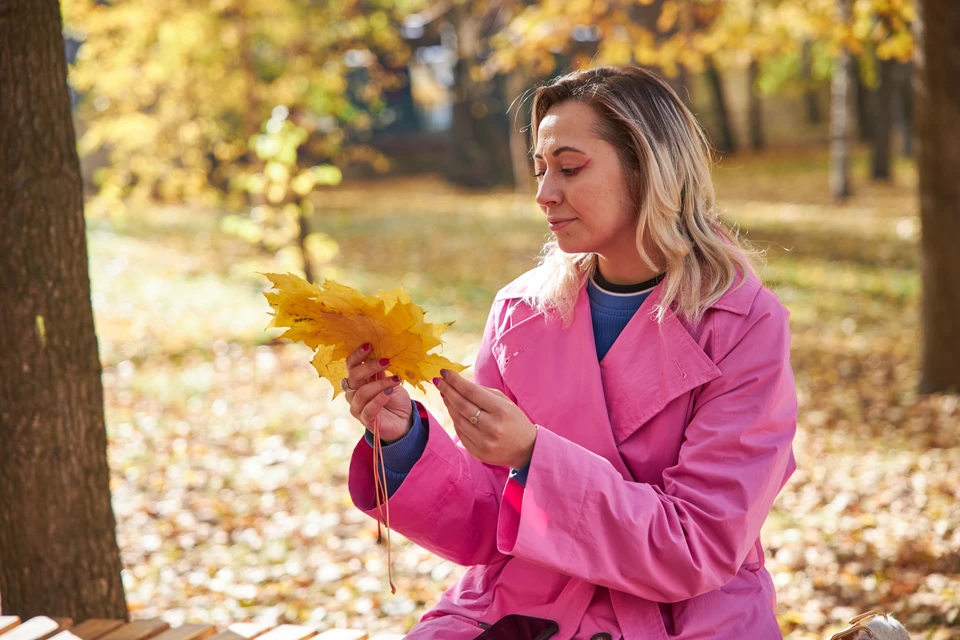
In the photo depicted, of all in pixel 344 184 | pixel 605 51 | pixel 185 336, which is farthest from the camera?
pixel 344 184

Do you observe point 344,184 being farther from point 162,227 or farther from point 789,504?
point 789,504

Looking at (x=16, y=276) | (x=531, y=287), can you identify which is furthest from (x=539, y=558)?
(x=16, y=276)

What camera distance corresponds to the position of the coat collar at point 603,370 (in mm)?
2387

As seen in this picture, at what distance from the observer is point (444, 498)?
2615mm

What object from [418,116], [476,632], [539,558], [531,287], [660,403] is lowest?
[476,632]

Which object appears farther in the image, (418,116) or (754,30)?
(418,116)

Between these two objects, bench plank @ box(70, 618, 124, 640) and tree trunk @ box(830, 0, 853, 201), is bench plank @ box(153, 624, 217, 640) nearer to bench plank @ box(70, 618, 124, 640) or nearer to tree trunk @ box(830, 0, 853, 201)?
bench plank @ box(70, 618, 124, 640)

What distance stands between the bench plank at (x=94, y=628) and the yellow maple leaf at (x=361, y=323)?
1.34m

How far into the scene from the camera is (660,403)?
7.85ft

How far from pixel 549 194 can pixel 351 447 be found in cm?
482

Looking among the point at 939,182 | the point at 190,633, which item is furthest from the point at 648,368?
the point at 939,182

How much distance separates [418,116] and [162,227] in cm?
1363

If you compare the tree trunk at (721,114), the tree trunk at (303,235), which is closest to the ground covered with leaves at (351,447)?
the tree trunk at (303,235)

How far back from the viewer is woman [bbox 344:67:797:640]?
2221mm
